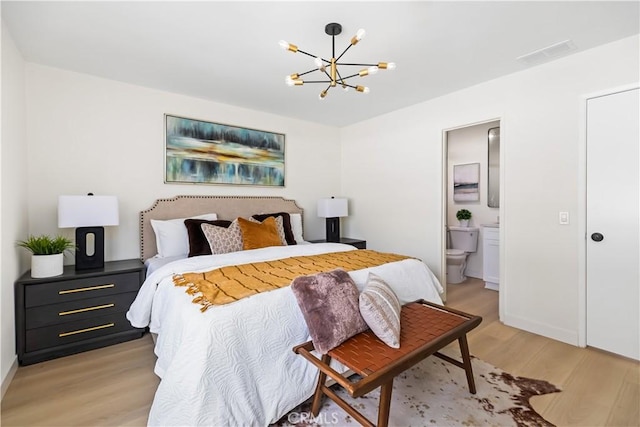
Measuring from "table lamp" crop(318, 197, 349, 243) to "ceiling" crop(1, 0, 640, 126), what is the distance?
1.69 m

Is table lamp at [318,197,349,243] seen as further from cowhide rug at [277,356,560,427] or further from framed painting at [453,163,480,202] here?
cowhide rug at [277,356,560,427]

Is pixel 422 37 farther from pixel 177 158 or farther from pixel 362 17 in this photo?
pixel 177 158

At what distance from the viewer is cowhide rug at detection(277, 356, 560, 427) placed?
1.63 meters

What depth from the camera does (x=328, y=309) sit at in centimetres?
162

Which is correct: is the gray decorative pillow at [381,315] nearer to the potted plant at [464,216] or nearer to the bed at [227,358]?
the bed at [227,358]

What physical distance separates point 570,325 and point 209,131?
4.18m

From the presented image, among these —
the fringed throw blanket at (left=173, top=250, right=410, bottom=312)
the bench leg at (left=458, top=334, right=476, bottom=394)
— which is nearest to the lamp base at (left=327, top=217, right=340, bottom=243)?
the fringed throw blanket at (left=173, top=250, right=410, bottom=312)

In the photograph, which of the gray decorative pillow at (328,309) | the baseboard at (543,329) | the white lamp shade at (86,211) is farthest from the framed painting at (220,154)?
the baseboard at (543,329)

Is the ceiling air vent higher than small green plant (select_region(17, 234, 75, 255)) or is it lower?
higher

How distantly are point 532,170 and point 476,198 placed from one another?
202 cm

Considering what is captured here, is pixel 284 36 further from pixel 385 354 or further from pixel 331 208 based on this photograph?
pixel 331 208

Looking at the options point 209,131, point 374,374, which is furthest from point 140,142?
point 374,374

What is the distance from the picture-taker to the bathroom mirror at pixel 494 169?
4.37 metres

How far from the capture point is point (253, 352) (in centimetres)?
152
